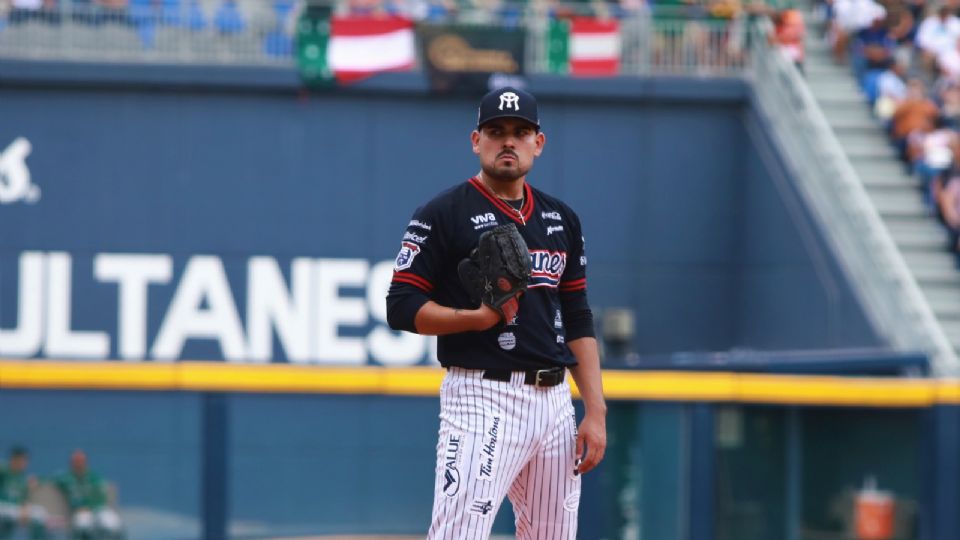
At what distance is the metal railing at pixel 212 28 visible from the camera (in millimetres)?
15516

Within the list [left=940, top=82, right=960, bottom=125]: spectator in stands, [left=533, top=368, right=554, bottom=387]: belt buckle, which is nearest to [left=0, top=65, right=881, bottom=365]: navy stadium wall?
[left=940, top=82, right=960, bottom=125]: spectator in stands

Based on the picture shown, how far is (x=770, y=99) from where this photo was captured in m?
16.1

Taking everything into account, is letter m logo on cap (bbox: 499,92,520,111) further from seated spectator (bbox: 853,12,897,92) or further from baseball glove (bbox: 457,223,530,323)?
seated spectator (bbox: 853,12,897,92)

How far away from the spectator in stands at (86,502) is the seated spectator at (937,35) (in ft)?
38.0

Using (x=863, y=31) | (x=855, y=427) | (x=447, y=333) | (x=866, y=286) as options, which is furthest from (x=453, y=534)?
(x=863, y=31)

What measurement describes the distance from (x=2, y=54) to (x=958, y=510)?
36.7 ft

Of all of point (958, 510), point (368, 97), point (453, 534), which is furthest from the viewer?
point (368, 97)

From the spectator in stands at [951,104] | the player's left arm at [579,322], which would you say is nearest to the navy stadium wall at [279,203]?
the spectator in stands at [951,104]

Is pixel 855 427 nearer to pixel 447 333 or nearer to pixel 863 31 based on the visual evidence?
pixel 447 333

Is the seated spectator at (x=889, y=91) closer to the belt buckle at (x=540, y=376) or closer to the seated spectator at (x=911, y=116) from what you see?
the seated spectator at (x=911, y=116)

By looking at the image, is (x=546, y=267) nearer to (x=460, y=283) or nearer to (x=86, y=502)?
(x=460, y=283)

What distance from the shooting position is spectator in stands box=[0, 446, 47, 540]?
6.54 m

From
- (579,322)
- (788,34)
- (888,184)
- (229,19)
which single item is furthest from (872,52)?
(579,322)

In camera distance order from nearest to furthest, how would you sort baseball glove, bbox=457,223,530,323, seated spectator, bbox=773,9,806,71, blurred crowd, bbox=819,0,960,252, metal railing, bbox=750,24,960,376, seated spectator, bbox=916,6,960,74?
baseball glove, bbox=457,223,530,323
metal railing, bbox=750,24,960,376
blurred crowd, bbox=819,0,960,252
seated spectator, bbox=916,6,960,74
seated spectator, bbox=773,9,806,71
